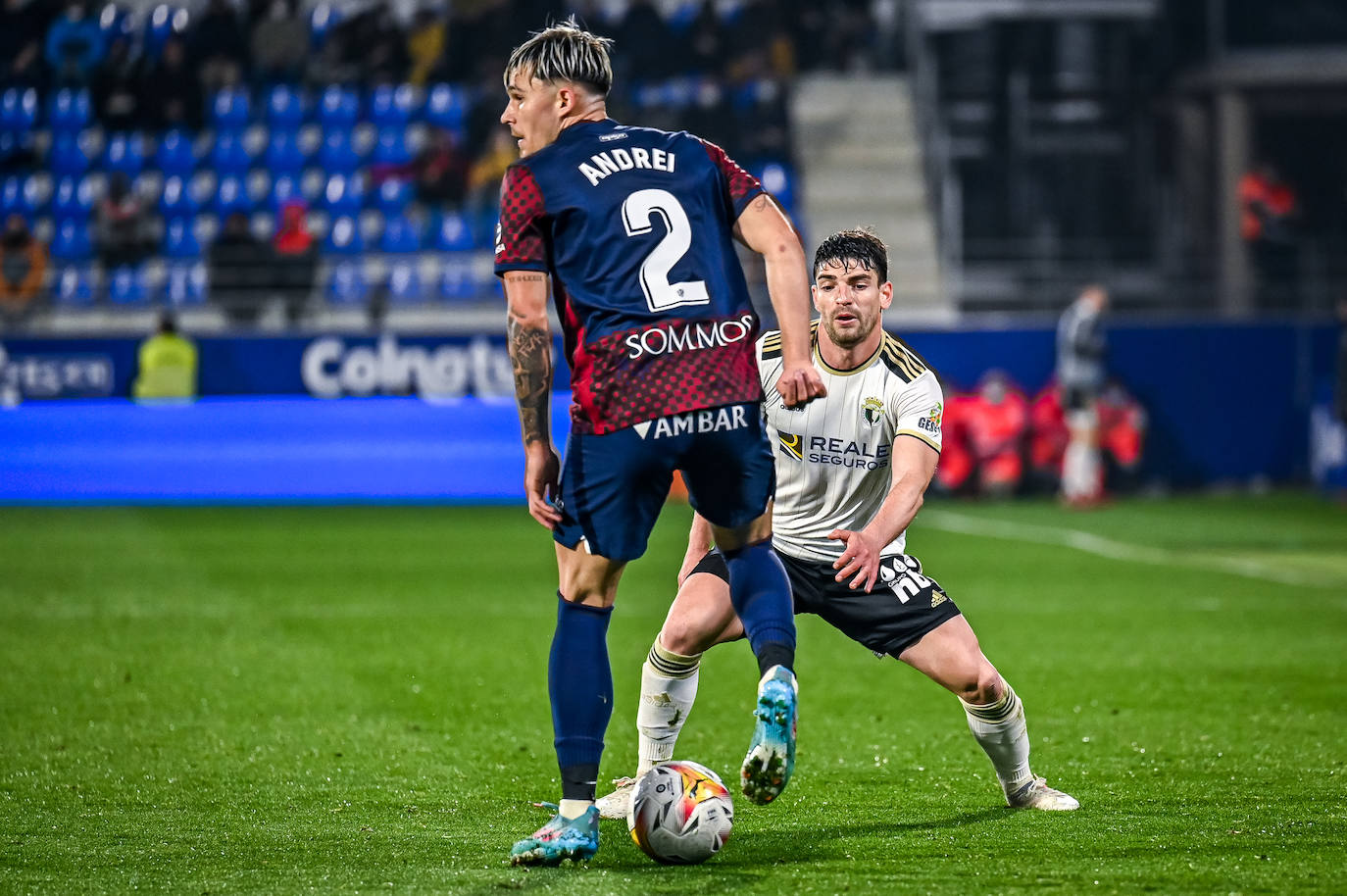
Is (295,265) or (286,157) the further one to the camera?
(286,157)

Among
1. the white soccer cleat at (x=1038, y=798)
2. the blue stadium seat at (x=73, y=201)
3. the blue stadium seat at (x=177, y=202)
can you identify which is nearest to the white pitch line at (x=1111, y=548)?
the white soccer cleat at (x=1038, y=798)

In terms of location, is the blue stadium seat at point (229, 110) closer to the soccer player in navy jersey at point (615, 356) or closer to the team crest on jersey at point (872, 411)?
the team crest on jersey at point (872, 411)

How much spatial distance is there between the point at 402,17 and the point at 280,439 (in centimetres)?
971

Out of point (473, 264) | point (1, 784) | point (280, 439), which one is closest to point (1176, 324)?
point (473, 264)

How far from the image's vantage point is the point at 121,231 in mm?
20953

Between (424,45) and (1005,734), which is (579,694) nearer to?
(1005,734)

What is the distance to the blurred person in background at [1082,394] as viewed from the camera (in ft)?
56.4

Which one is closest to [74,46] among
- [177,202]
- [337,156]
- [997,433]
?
[177,202]

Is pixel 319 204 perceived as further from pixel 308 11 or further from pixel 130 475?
pixel 130 475

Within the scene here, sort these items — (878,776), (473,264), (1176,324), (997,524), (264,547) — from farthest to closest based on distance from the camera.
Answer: (473,264)
(1176,324)
(997,524)
(264,547)
(878,776)

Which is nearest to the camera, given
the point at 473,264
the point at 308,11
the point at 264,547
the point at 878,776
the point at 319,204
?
the point at 878,776

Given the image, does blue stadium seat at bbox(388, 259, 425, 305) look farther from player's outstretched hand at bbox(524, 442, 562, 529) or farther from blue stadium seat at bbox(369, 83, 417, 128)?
player's outstretched hand at bbox(524, 442, 562, 529)

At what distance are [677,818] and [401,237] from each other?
700 inches

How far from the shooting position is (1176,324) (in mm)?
18875
